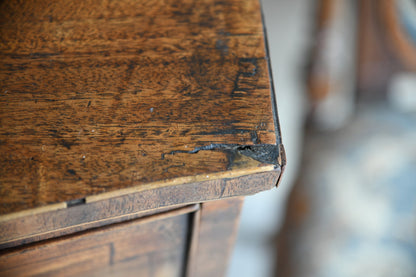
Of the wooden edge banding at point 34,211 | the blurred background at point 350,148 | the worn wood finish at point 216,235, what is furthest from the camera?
the blurred background at point 350,148

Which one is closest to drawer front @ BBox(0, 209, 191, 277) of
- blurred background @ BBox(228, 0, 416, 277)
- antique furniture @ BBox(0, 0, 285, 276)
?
antique furniture @ BBox(0, 0, 285, 276)

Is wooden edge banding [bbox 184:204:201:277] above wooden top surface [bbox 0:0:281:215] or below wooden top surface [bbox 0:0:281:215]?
below

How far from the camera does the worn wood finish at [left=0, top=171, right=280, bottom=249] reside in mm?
275

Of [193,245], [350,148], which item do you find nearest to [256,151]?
[193,245]

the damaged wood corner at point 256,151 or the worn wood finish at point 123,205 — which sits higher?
the damaged wood corner at point 256,151

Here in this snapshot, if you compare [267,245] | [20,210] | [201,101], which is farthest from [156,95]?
[267,245]

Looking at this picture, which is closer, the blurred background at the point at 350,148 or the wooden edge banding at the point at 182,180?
the wooden edge banding at the point at 182,180

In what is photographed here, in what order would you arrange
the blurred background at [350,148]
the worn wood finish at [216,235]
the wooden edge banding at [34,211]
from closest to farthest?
the wooden edge banding at [34,211], the worn wood finish at [216,235], the blurred background at [350,148]

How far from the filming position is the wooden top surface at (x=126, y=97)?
0.29 meters

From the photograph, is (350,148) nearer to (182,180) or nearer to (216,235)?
(216,235)

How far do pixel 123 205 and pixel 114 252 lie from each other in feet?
0.47

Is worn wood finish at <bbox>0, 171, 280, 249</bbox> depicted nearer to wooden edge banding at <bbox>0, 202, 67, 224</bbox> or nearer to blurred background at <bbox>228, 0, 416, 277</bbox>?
wooden edge banding at <bbox>0, 202, 67, 224</bbox>

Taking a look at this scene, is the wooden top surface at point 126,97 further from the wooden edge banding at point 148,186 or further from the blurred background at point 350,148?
the blurred background at point 350,148

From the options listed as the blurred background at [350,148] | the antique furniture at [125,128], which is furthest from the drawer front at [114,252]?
the blurred background at [350,148]
